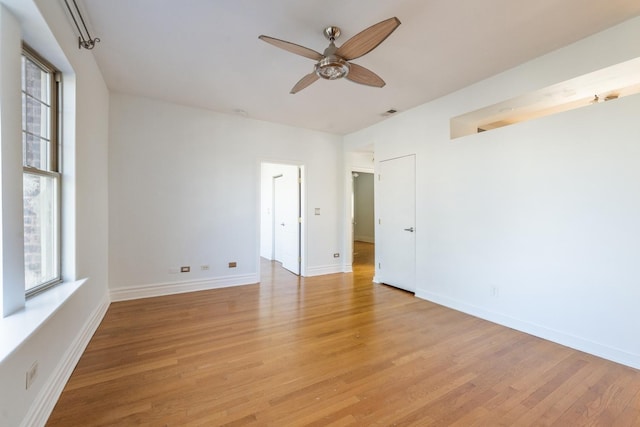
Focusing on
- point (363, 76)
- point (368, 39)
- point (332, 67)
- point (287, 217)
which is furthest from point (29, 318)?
point (287, 217)

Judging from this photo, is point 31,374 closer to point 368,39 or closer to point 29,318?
point 29,318

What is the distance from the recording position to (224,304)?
3.71 m

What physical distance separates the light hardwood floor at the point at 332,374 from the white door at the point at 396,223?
111 centimetres

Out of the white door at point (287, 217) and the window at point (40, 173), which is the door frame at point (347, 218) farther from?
the window at point (40, 173)

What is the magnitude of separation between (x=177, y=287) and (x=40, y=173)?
2616mm

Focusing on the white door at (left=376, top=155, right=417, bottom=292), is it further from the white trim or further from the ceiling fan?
the white trim

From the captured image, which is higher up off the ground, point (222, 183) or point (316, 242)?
point (222, 183)

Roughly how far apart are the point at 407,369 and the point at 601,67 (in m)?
3.14

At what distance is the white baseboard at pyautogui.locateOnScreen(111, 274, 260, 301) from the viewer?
3.84 metres

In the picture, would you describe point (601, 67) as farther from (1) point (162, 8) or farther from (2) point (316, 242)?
(2) point (316, 242)

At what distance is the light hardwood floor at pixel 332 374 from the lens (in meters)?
1.71

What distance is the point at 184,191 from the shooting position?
4.24 meters

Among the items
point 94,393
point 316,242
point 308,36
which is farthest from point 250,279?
point 308,36

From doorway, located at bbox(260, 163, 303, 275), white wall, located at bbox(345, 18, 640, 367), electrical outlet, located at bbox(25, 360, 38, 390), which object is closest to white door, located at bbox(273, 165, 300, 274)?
doorway, located at bbox(260, 163, 303, 275)
